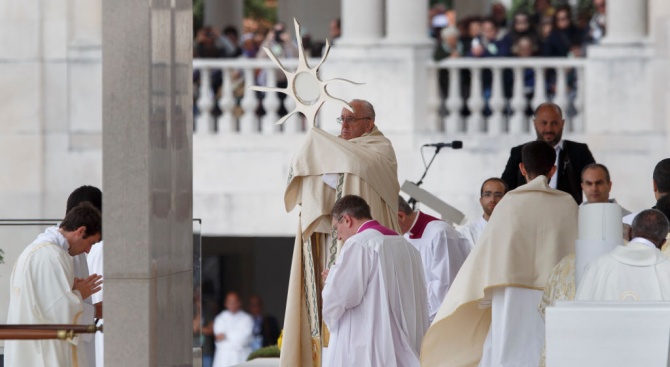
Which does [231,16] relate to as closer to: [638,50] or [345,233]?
[638,50]

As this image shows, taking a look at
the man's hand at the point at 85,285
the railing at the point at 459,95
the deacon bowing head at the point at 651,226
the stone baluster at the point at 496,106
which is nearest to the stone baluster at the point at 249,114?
the railing at the point at 459,95

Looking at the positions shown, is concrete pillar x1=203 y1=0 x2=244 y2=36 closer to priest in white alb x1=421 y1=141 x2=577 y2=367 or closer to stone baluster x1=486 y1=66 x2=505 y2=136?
stone baluster x1=486 y1=66 x2=505 y2=136

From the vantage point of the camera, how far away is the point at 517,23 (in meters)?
20.7

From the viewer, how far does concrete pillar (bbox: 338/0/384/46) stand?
64.4 ft

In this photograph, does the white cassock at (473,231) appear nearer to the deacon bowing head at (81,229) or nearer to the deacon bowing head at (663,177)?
the deacon bowing head at (663,177)

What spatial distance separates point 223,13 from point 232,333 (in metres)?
5.25

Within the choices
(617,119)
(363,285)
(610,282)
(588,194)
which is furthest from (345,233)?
(617,119)

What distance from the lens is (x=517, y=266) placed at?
11.1 meters

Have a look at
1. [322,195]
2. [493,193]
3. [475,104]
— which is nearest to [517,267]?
[322,195]

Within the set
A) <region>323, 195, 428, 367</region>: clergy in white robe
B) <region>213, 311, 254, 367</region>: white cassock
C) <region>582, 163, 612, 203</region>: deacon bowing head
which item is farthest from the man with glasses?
<region>213, 311, 254, 367</region>: white cassock

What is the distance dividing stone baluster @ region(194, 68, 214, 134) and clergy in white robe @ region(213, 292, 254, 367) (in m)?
2.44

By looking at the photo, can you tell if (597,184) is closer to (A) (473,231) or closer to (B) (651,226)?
(A) (473,231)

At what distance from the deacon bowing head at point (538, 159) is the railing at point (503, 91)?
8.03 meters

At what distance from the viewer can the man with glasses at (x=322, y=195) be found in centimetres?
1248
